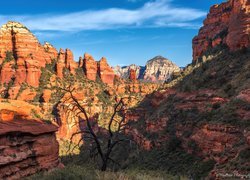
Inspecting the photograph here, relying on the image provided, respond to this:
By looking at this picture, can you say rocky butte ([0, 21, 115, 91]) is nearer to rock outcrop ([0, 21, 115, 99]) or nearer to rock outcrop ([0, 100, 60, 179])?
rock outcrop ([0, 21, 115, 99])

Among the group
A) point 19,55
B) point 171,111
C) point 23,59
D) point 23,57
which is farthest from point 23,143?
point 19,55

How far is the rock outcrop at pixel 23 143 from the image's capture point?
27.5 m

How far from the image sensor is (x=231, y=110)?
3472 cm

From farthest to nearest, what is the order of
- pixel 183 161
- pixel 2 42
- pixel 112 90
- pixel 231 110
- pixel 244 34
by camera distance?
pixel 112 90, pixel 2 42, pixel 244 34, pixel 183 161, pixel 231 110

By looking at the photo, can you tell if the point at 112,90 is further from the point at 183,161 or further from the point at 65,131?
the point at 183,161

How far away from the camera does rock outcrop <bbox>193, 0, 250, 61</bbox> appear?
177ft

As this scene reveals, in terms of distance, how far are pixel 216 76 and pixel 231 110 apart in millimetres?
17444

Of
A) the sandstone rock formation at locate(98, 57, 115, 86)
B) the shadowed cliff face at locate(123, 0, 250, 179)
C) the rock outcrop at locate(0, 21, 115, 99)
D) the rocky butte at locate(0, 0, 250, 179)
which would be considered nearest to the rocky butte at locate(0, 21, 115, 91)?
the rock outcrop at locate(0, 21, 115, 99)

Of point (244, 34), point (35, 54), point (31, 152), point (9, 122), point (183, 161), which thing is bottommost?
point (183, 161)

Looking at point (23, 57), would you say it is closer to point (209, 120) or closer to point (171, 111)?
point (171, 111)

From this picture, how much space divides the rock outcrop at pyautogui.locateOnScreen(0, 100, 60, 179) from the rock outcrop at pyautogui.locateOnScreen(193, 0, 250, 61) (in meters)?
38.9

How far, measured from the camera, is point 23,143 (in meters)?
29.6

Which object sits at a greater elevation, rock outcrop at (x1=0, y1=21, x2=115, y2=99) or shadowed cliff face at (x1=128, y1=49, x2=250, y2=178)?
rock outcrop at (x1=0, y1=21, x2=115, y2=99)

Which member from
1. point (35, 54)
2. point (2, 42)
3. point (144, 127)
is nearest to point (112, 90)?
point (35, 54)
